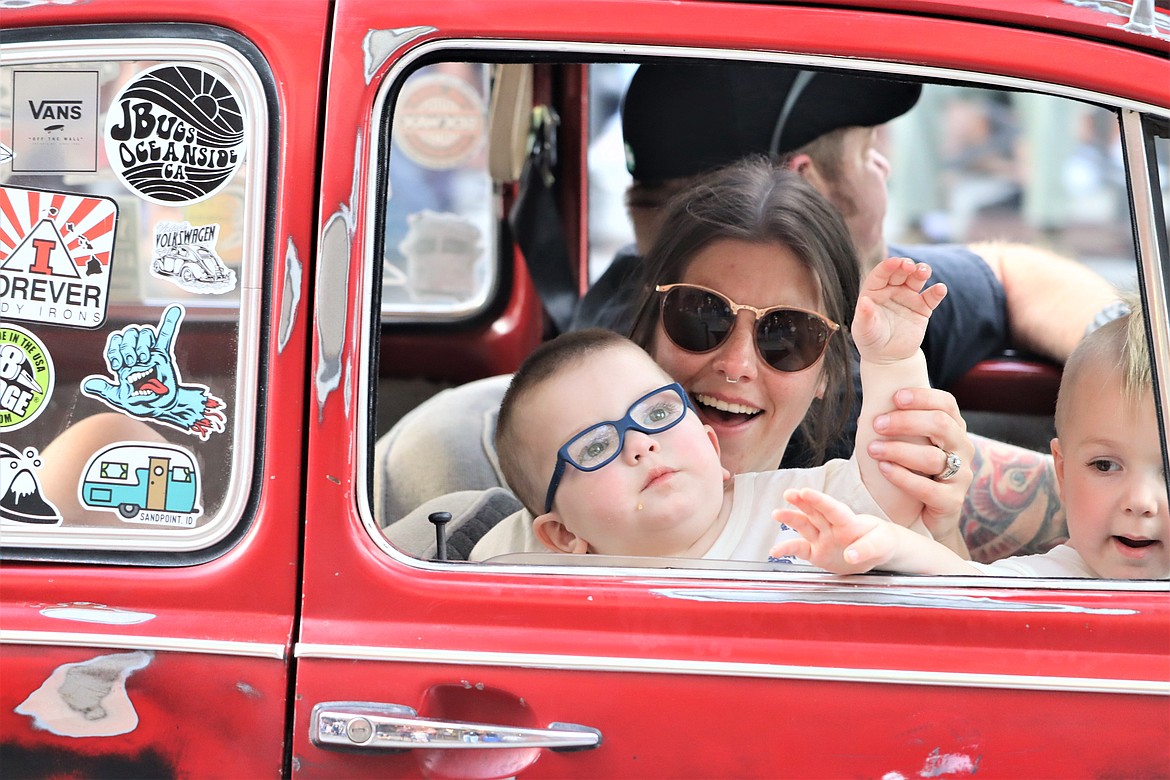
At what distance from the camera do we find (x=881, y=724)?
125 cm

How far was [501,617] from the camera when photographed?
128cm

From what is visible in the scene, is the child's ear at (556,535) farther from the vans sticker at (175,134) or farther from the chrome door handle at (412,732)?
the vans sticker at (175,134)

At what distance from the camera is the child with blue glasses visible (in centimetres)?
147

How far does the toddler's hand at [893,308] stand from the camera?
1.40 metres

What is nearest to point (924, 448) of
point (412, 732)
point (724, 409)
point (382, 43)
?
point (724, 409)

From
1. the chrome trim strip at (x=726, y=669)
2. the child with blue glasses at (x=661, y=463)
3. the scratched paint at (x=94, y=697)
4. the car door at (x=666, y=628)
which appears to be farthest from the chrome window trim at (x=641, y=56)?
the scratched paint at (x=94, y=697)

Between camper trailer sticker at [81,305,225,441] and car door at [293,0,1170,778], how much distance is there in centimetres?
15

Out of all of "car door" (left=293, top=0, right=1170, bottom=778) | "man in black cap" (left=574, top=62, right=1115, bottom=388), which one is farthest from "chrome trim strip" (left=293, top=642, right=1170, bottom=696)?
"man in black cap" (left=574, top=62, right=1115, bottom=388)

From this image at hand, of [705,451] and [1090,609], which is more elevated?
[705,451]

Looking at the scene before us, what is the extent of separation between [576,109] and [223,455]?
1984 mm

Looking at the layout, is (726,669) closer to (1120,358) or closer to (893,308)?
(893,308)

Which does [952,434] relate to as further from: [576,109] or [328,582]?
[576,109]

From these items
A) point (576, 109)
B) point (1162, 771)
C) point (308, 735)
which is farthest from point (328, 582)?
point (576, 109)

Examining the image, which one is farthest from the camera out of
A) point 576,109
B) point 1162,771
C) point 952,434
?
point 576,109
